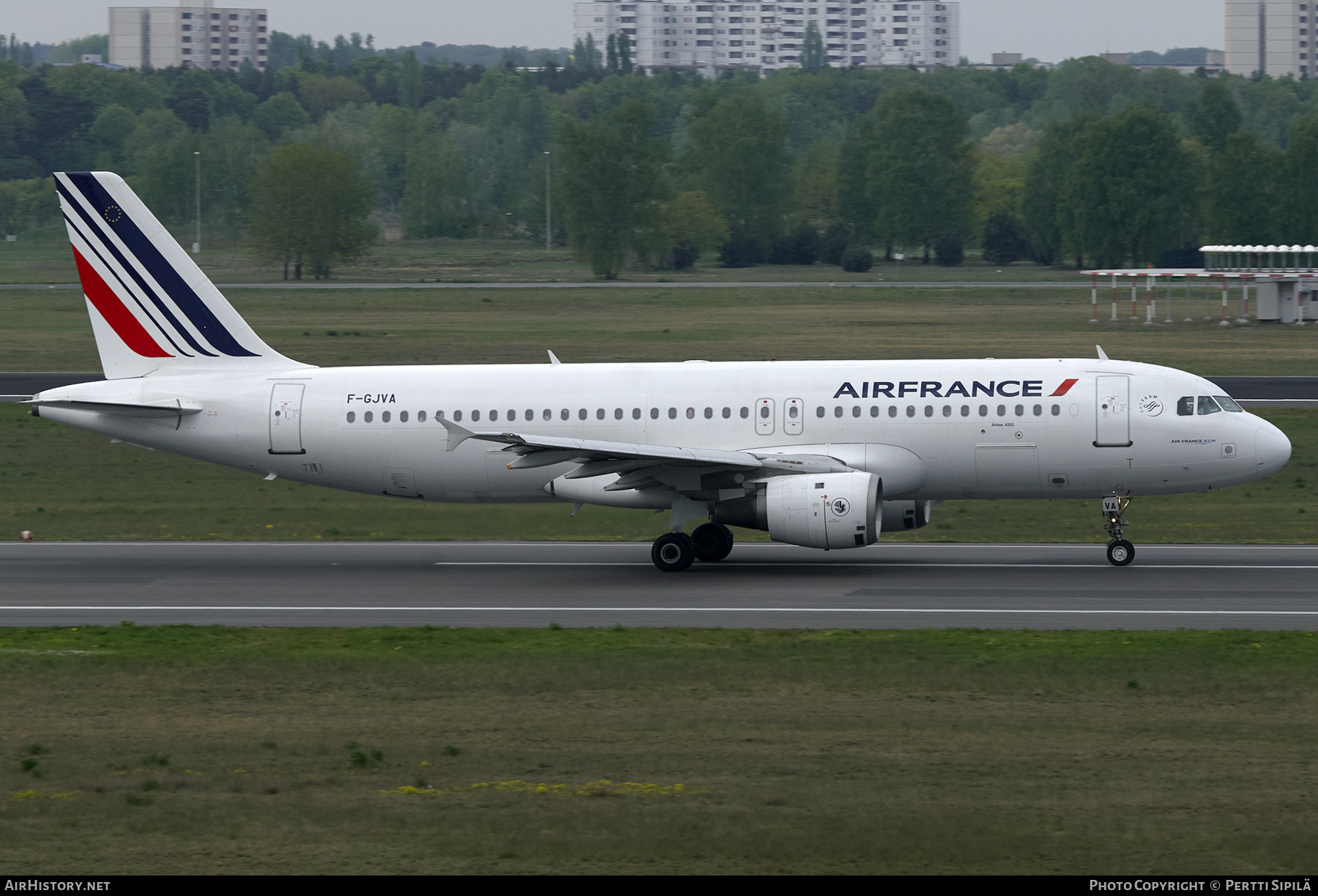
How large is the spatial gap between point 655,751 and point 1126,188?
131007mm

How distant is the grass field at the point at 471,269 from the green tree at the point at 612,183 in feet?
9.50

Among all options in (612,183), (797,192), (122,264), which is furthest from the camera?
(797,192)

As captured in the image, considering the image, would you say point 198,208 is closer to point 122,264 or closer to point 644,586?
point 122,264

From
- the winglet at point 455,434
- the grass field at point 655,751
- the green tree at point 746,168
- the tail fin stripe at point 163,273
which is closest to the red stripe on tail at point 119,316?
the tail fin stripe at point 163,273

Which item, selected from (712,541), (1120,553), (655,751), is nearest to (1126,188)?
(1120,553)

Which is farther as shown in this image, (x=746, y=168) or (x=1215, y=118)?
(x=746, y=168)

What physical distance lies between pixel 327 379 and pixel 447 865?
21084mm

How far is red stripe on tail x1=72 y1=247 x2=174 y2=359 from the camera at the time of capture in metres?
34.1

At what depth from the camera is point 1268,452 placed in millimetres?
31203

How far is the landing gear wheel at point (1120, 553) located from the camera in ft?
102

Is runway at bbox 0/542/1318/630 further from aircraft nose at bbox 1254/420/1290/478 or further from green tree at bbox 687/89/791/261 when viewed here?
green tree at bbox 687/89/791/261

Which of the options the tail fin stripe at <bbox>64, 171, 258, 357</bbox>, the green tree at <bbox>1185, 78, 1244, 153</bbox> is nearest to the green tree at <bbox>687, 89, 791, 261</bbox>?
the green tree at <bbox>1185, 78, 1244, 153</bbox>

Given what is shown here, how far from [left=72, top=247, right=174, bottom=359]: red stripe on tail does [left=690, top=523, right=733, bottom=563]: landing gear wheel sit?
466 inches

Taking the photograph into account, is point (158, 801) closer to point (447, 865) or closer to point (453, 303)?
point (447, 865)
